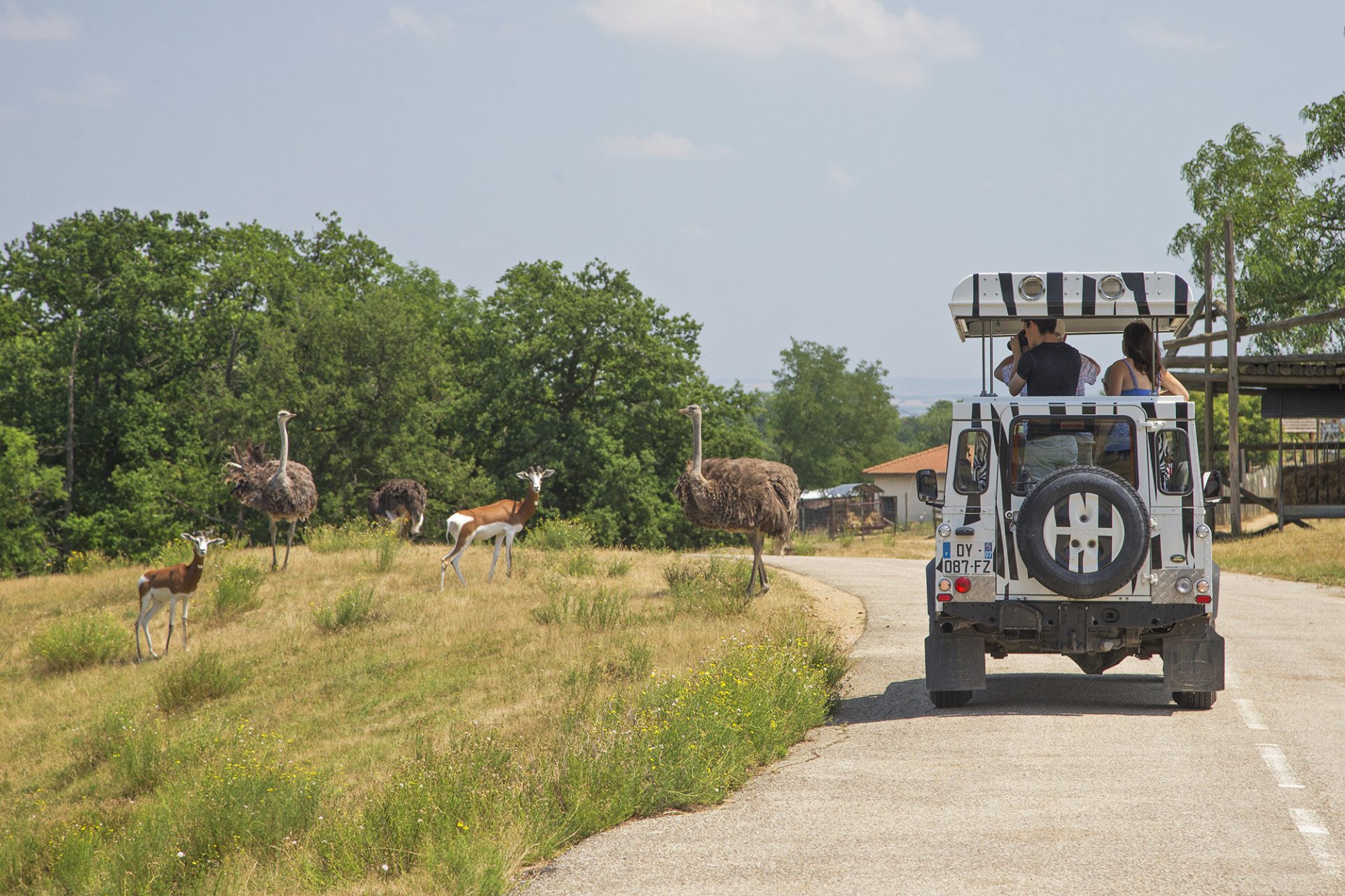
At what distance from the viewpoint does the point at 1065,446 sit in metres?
10.1

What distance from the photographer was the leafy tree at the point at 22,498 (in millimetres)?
42094

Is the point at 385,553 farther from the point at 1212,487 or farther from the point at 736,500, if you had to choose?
the point at 1212,487

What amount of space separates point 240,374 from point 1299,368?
37303 mm

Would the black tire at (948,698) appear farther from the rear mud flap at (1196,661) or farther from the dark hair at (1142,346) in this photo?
the dark hair at (1142,346)

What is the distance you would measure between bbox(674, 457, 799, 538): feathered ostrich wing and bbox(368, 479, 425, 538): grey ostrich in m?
17.1

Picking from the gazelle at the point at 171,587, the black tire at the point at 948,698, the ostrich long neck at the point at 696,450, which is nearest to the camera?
the black tire at the point at 948,698

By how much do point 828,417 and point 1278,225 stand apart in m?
60.4

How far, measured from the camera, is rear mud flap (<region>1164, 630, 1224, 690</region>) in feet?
33.3

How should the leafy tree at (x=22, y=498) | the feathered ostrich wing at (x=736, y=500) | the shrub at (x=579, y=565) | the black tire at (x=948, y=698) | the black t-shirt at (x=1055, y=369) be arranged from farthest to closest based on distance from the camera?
the leafy tree at (x=22, y=498) → the shrub at (x=579, y=565) → the feathered ostrich wing at (x=736, y=500) → the black tire at (x=948, y=698) → the black t-shirt at (x=1055, y=369)

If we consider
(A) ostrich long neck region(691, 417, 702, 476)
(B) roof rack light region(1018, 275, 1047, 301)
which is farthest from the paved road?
(A) ostrich long neck region(691, 417, 702, 476)

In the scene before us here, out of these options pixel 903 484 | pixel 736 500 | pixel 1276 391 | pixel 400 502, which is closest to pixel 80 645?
pixel 736 500

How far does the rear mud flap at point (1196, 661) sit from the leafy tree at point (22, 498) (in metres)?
40.9

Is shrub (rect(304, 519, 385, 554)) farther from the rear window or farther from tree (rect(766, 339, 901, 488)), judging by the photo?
tree (rect(766, 339, 901, 488))

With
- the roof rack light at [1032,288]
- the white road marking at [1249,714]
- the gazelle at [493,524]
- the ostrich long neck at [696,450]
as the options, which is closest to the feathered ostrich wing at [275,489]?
the gazelle at [493,524]
